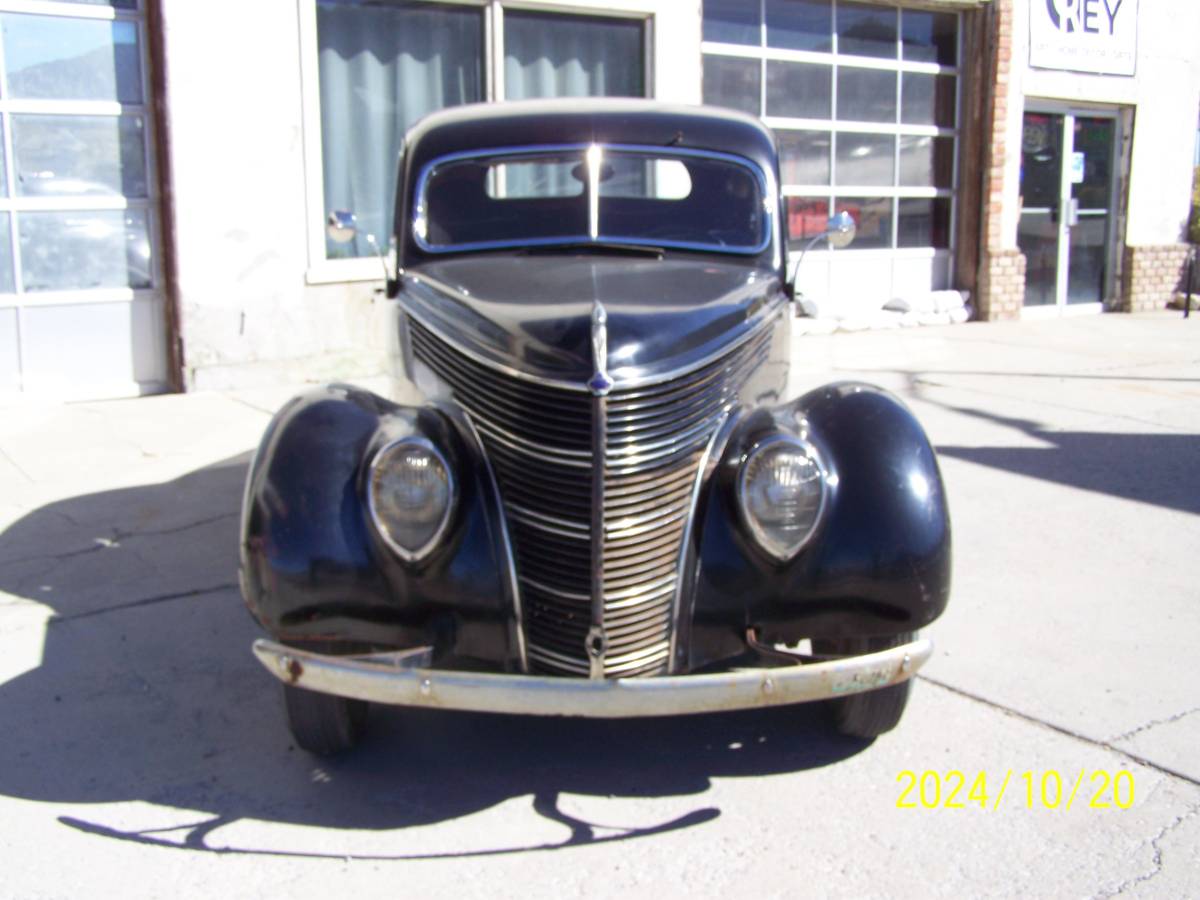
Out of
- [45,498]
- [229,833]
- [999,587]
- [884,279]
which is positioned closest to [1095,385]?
[884,279]

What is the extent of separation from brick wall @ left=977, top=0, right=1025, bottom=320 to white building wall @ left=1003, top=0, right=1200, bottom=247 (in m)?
0.48

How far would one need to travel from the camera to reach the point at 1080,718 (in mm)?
3857

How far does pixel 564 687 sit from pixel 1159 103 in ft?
45.9

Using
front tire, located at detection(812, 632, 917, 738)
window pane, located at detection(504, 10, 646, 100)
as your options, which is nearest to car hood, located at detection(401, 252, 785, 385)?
front tire, located at detection(812, 632, 917, 738)

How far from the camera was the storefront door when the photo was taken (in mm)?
13914

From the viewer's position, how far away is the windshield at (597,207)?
14.9ft

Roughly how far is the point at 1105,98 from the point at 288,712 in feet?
42.9

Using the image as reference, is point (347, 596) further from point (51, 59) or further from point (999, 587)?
point (51, 59)

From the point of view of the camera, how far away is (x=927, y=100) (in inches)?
521

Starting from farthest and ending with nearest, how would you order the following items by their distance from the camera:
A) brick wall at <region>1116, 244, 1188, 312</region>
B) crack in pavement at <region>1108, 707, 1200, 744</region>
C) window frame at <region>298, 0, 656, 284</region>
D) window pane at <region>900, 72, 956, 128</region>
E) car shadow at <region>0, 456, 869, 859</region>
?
brick wall at <region>1116, 244, 1188, 312</region> < window pane at <region>900, 72, 956, 128</region> < window frame at <region>298, 0, 656, 284</region> < crack in pavement at <region>1108, 707, 1200, 744</region> < car shadow at <region>0, 456, 869, 859</region>

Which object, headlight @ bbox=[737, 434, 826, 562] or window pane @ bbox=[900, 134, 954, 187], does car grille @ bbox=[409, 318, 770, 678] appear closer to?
headlight @ bbox=[737, 434, 826, 562]

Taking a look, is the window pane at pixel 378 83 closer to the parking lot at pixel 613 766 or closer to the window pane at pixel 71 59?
the window pane at pixel 71 59

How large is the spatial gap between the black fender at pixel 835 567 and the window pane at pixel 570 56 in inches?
298

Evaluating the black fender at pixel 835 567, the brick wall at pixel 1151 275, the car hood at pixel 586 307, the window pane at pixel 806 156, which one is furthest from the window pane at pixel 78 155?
the brick wall at pixel 1151 275
